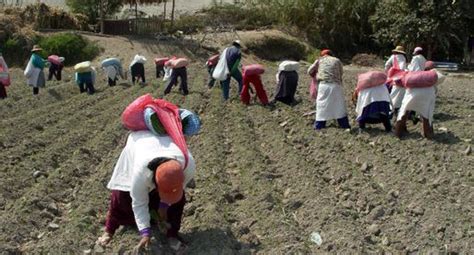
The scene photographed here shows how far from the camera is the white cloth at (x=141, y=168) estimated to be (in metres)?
4.00

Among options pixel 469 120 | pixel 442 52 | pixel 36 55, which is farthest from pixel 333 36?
pixel 469 120

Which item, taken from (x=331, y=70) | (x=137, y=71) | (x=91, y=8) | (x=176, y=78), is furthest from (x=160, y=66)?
(x=91, y=8)

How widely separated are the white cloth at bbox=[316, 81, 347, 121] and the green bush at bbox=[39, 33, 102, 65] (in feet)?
47.2

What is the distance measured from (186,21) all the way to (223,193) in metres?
21.6

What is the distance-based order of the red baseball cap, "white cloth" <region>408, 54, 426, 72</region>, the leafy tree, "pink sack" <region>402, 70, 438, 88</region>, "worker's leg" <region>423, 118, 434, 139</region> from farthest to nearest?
1. the leafy tree
2. "white cloth" <region>408, 54, 426, 72</region>
3. "worker's leg" <region>423, 118, 434, 139</region>
4. "pink sack" <region>402, 70, 438, 88</region>
5. the red baseball cap

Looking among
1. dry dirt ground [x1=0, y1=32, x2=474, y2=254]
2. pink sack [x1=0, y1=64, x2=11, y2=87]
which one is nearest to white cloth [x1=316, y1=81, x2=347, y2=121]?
dry dirt ground [x1=0, y1=32, x2=474, y2=254]

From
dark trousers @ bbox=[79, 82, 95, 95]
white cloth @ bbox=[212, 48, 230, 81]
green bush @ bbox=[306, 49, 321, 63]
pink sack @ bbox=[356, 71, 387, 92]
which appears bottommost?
green bush @ bbox=[306, 49, 321, 63]

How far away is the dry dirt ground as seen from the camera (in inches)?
180

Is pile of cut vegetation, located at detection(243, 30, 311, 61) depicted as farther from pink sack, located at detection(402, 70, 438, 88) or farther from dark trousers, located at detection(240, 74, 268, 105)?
pink sack, located at detection(402, 70, 438, 88)

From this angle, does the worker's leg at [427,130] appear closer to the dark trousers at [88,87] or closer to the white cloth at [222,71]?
the white cloth at [222,71]

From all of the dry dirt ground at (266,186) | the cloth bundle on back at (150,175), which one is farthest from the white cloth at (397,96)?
the cloth bundle on back at (150,175)

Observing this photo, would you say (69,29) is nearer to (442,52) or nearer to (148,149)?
(442,52)

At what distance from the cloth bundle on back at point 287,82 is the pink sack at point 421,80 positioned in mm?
3445

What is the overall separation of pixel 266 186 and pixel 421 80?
265 centimetres
